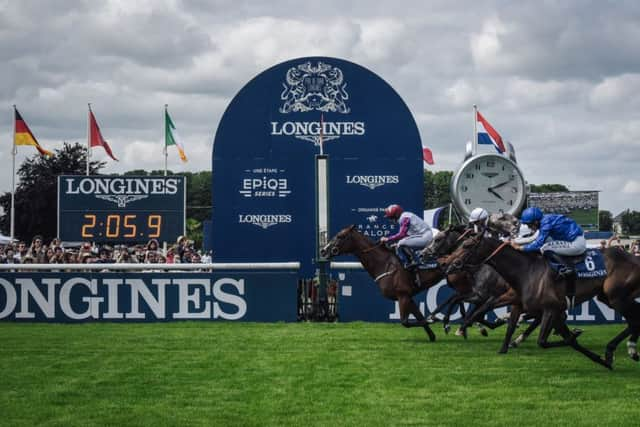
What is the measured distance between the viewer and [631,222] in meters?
110

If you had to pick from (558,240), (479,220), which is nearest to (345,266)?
(479,220)

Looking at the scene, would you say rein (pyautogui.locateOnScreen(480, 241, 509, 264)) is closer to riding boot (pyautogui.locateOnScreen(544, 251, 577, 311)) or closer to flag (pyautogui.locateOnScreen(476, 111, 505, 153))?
riding boot (pyautogui.locateOnScreen(544, 251, 577, 311))

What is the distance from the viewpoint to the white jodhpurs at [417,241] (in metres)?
14.1

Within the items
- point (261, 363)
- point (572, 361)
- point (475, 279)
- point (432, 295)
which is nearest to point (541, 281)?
point (572, 361)

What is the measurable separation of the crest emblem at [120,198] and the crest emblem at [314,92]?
4.62 meters

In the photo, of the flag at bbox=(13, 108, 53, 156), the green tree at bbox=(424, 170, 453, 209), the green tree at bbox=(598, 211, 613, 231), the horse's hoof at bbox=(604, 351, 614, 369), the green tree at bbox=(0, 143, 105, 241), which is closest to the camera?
the horse's hoof at bbox=(604, 351, 614, 369)

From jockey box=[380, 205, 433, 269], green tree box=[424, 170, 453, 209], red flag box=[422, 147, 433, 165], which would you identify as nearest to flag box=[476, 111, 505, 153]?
red flag box=[422, 147, 433, 165]

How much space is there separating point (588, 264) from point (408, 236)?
3.64m

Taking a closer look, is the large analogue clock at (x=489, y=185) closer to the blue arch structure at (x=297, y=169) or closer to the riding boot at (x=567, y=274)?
the blue arch structure at (x=297, y=169)

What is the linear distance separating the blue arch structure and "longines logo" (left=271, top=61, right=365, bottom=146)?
20mm

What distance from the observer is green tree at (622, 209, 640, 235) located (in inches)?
4262

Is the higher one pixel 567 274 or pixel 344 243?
pixel 344 243

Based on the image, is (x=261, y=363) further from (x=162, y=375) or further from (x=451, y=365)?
(x=451, y=365)

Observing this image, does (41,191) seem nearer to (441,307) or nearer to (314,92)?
(314,92)
